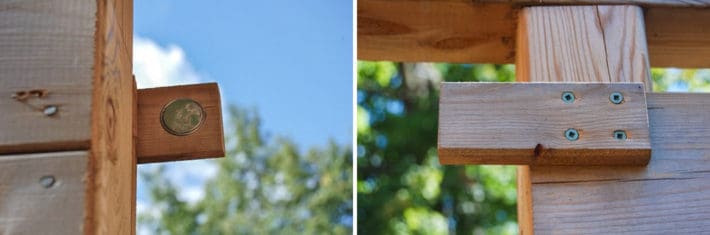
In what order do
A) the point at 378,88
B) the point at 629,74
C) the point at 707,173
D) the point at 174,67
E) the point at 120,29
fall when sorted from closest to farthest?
the point at 120,29 → the point at 707,173 → the point at 629,74 → the point at 174,67 → the point at 378,88

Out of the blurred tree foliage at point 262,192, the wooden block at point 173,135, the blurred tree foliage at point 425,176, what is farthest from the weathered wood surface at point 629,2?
the blurred tree foliage at point 262,192

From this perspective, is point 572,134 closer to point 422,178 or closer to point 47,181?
point 47,181

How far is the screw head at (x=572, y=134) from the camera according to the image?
1.14 metres

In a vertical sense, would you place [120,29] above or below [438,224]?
above

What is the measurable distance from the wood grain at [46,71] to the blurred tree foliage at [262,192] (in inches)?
296

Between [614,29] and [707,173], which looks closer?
[707,173]

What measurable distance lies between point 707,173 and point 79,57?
0.73 meters

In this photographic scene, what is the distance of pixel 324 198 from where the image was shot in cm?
919

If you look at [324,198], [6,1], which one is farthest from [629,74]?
[324,198]

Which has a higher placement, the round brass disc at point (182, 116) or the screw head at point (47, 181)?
the round brass disc at point (182, 116)

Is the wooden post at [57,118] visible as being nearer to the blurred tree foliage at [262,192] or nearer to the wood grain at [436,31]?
the wood grain at [436,31]

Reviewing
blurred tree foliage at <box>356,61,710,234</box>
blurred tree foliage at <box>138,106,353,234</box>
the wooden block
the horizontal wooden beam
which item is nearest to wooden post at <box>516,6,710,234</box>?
the horizontal wooden beam

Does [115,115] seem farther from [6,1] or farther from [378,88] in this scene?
[378,88]

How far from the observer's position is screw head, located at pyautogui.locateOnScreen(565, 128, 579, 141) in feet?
3.73
